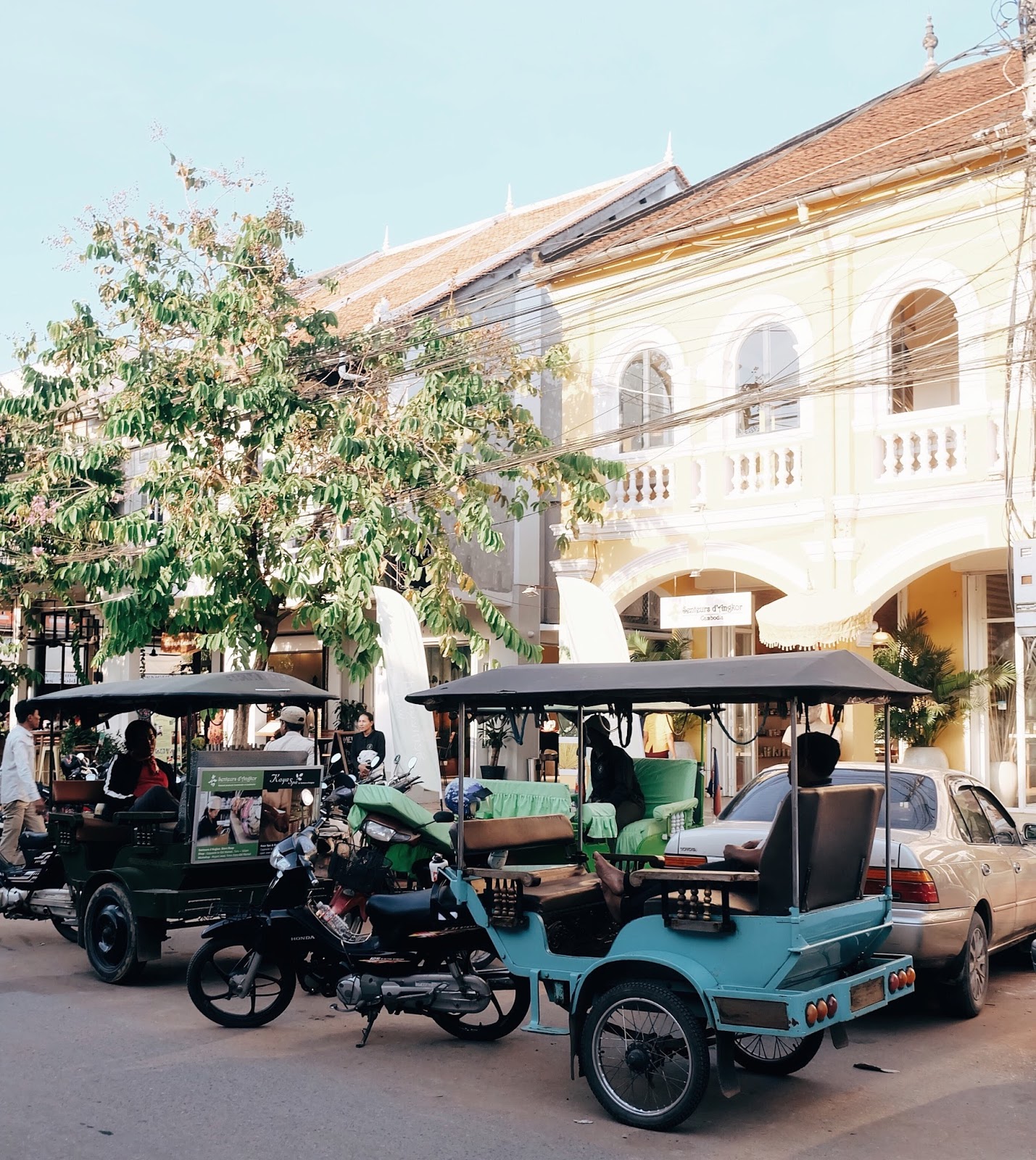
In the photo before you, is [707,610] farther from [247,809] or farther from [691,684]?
[691,684]

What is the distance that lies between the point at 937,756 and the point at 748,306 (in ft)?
18.6

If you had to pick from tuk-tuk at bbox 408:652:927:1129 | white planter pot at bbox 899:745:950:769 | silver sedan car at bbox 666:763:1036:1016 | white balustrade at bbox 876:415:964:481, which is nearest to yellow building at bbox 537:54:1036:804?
white balustrade at bbox 876:415:964:481

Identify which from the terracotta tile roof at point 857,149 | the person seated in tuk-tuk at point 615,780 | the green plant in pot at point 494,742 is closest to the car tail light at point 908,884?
the person seated in tuk-tuk at point 615,780

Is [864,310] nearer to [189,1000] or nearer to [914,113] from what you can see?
[914,113]

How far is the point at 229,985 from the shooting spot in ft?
24.6

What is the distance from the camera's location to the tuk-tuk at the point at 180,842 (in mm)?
8875

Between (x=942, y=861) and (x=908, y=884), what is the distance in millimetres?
278

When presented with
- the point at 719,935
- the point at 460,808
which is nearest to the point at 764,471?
the point at 460,808

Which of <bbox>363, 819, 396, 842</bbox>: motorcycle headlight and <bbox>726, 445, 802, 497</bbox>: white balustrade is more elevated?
<bbox>726, 445, 802, 497</bbox>: white balustrade

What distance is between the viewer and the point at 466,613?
19484 mm

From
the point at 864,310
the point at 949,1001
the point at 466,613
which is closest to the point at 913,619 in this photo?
the point at 864,310

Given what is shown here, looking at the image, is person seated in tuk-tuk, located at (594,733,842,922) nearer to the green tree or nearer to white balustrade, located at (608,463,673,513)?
the green tree

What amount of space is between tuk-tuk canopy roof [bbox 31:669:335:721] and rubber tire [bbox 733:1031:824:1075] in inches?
167

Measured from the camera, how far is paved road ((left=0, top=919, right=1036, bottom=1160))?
5473 mm
